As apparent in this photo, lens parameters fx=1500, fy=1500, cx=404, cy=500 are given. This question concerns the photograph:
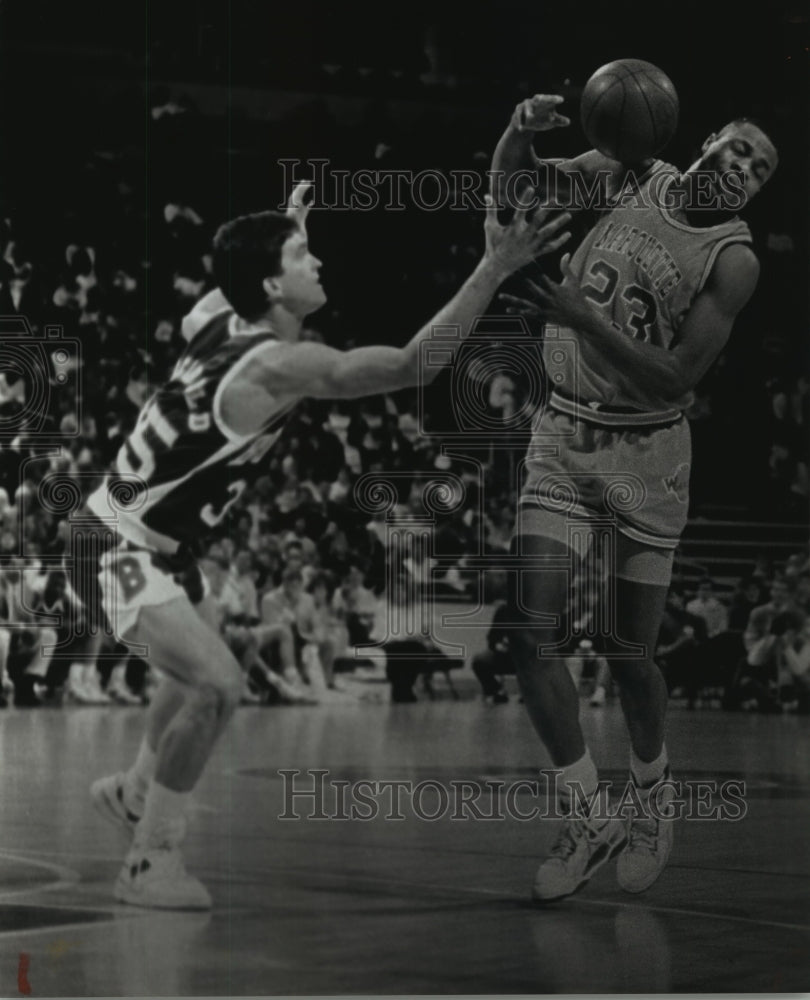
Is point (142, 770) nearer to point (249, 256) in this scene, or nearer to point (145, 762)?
point (145, 762)

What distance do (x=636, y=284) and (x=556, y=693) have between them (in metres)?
1.12

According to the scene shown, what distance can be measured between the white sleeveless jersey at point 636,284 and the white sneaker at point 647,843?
1032 millimetres

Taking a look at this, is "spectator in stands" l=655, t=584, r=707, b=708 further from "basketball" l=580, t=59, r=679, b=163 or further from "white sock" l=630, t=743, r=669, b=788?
"basketball" l=580, t=59, r=679, b=163

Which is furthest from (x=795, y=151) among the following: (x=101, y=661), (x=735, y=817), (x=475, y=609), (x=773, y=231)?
(x=101, y=661)

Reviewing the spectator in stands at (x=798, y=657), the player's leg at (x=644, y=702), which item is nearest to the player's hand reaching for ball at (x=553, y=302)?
the player's leg at (x=644, y=702)

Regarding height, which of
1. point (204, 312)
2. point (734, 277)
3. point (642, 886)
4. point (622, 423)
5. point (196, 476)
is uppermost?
point (734, 277)

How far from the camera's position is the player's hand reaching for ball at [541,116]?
404 cm

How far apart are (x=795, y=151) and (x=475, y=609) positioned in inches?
60.9

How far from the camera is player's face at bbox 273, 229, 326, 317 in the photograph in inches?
157

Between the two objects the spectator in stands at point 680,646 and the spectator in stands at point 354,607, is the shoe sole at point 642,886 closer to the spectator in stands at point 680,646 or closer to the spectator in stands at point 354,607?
the spectator in stands at point 680,646

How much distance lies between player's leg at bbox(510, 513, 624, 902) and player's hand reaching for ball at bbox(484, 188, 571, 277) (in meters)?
0.70

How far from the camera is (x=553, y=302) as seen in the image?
4016 mm

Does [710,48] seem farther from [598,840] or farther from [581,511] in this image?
[598,840]

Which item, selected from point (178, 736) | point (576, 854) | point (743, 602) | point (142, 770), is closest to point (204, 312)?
point (178, 736)
